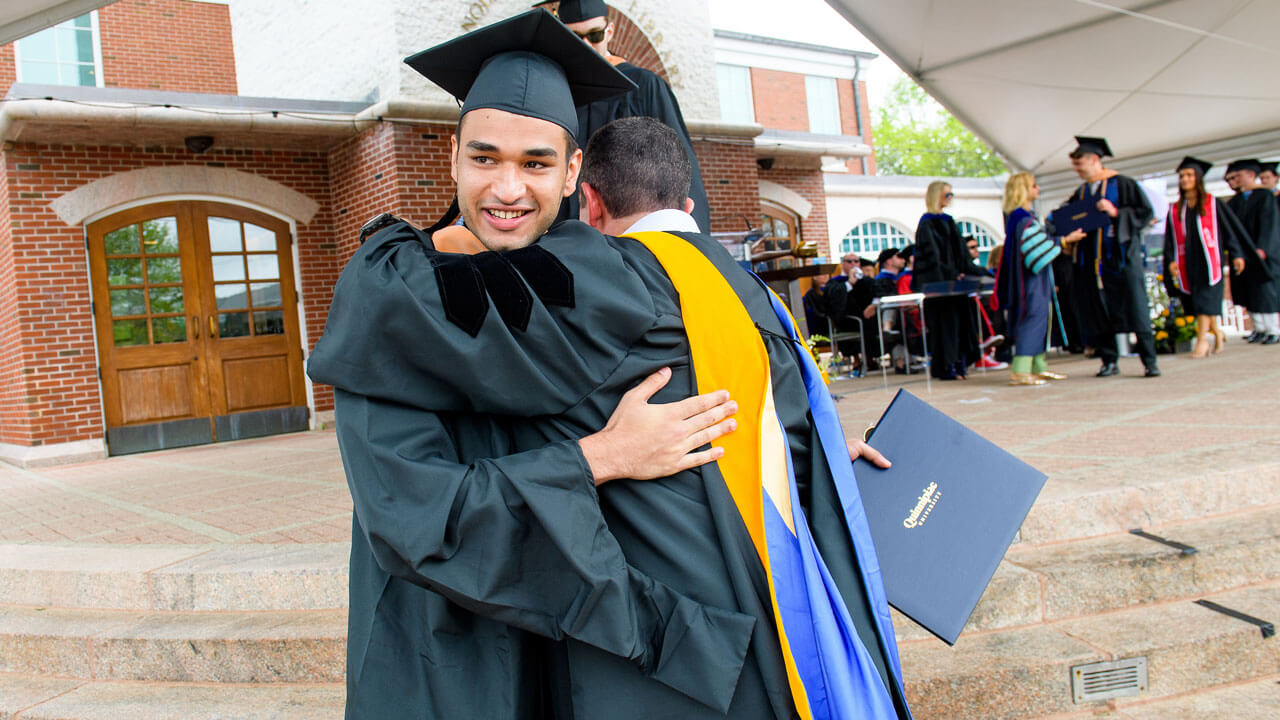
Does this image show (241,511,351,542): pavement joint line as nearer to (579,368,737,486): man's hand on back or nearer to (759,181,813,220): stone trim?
(579,368,737,486): man's hand on back

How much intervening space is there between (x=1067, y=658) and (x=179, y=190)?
393 inches

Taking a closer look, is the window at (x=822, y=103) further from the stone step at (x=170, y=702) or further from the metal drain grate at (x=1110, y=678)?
the stone step at (x=170, y=702)

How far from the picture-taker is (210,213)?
9.88m

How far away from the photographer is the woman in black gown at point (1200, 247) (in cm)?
955

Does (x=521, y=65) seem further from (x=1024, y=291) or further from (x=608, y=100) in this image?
(x=1024, y=291)

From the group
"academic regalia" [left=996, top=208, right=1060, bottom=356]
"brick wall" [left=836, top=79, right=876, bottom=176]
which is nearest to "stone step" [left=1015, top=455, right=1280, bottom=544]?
"academic regalia" [left=996, top=208, right=1060, bottom=356]

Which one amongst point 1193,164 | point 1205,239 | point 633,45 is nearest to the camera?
point 1193,164

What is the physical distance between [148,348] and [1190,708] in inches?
401

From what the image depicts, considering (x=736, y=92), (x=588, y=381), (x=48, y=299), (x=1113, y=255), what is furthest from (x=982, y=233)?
(x=588, y=381)

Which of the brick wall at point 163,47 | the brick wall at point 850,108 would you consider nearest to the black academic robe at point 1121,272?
the brick wall at point 163,47

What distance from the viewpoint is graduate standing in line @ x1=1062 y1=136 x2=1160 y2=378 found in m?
7.72

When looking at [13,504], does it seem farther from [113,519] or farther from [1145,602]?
[1145,602]

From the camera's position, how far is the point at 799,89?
27797mm

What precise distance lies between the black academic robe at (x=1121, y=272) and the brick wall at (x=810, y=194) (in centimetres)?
630
